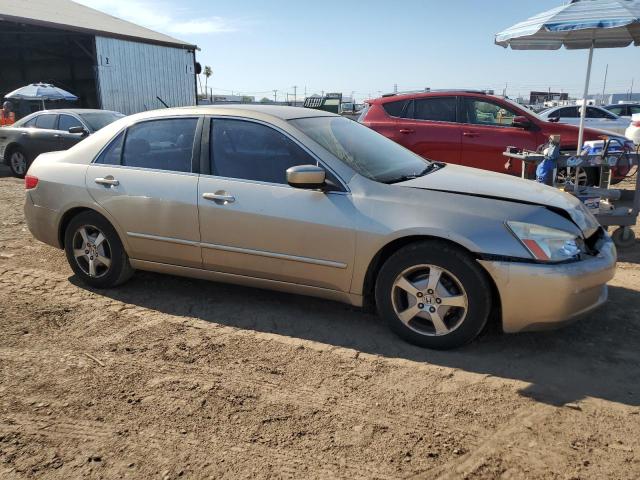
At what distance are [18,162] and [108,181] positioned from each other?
910 centimetres

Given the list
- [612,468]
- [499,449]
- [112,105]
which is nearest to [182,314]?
[499,449]

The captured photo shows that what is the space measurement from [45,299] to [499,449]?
12.4ft

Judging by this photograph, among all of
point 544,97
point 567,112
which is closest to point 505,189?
point 567,112

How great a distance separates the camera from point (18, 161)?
1203 cm

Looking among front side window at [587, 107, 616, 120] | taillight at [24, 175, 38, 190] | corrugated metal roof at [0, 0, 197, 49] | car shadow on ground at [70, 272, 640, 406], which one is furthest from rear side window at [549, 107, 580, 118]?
corrugated metal roof at [0, 0, 197, 49]

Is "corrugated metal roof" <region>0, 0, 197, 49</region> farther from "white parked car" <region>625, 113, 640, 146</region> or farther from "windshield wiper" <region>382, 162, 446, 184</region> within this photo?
"windshield wiper" <region>382, 162, 446, 184</region>

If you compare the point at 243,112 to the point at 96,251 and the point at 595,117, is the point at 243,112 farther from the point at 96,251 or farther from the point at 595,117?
the point at 595,117

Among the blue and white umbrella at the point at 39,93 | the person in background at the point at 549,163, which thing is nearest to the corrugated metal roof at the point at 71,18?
the blue and white umbrella at the point at 39,93

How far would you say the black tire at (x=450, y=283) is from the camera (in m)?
3.37

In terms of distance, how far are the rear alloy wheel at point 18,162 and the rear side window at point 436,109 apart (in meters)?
8.68

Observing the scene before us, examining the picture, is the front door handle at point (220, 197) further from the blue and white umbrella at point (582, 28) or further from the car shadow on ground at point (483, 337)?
the blue and white umbrella at point (582, 28)

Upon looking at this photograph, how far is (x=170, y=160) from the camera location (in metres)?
4.36

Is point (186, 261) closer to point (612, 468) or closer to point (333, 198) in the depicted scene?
point (333, 198)

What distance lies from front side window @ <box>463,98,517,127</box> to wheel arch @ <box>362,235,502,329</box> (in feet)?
16.0
